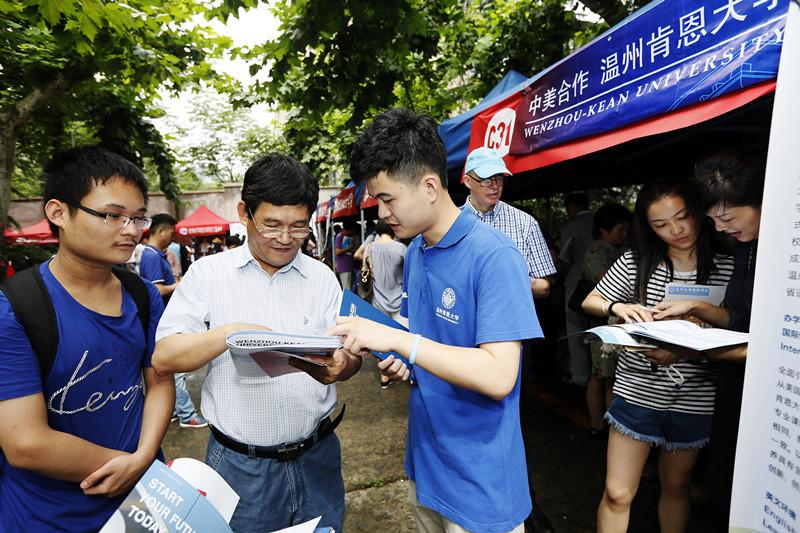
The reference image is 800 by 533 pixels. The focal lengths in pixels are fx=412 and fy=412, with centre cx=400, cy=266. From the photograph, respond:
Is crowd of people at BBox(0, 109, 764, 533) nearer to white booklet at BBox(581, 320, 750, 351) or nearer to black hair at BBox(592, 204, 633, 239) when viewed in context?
white booklet at BBox(581, 320, 750, 351)

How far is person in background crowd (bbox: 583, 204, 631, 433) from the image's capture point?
3.54 m

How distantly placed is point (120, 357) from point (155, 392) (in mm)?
225

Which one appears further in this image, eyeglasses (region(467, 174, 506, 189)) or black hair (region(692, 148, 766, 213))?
eyeglasses (region(467, 174, 506, 189))

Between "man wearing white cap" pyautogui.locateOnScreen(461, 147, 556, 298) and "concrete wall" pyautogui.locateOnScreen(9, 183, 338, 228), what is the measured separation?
1898 centimetres

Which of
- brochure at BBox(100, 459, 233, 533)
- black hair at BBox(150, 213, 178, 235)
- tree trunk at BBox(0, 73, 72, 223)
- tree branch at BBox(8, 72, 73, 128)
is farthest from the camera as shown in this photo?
tree branch at BBox(8, 72, 73, 128)

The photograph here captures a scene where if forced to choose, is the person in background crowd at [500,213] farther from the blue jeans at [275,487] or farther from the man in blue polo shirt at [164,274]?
the man in blue polo shirt at [164,274]

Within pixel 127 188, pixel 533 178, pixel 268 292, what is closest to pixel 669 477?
pixel 268 292

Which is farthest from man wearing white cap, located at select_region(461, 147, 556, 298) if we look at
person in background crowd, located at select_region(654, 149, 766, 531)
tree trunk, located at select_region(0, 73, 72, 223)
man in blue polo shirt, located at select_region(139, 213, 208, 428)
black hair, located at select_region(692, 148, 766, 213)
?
tree trunk, located at select_region(0, 73, 72, 223)

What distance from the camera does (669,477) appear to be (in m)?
2.09

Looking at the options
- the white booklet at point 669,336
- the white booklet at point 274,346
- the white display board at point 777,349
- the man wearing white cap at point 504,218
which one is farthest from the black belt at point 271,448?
the man wearing white cap at point 504,218

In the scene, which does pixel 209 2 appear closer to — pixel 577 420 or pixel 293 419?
pixel 293 419

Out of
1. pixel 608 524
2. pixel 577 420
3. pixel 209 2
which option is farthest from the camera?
pixel 209 2

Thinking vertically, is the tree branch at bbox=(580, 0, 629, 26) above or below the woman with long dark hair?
above

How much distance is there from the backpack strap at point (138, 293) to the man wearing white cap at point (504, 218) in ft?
7.00
